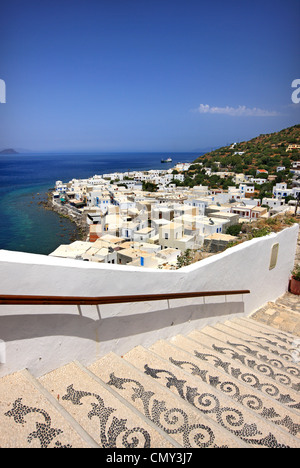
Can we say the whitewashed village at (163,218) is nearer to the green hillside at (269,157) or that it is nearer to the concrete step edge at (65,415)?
the green hillside at (269,157)

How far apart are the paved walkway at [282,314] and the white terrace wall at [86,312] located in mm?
1813

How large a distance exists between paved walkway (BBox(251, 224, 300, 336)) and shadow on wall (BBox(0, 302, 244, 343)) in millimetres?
2142

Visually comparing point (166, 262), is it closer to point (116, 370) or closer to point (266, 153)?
point (116, 370)

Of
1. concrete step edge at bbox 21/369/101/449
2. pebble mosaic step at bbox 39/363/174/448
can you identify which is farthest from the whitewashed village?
concrete step edge at bbox 21/369/101/449

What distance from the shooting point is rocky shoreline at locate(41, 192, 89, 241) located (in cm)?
3479

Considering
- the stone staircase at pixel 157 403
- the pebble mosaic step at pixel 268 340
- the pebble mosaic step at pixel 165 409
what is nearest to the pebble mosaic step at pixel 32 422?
the stone staircase at pixel 157 403

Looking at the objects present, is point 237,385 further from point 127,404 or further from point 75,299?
point 75,299

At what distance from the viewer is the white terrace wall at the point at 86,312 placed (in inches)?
69.6

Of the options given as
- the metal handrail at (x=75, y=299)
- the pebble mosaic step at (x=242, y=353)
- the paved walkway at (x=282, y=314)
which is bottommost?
the paved walkway at (x=282, y=314)

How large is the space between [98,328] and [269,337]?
8.57ft

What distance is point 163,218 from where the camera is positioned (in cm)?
3350

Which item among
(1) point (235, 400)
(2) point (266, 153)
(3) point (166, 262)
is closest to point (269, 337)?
(1) point (235, 400)

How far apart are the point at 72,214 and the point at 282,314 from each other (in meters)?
41.7

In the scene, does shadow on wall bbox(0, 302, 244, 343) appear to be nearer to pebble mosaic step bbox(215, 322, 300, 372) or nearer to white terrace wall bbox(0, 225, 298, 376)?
white terrace wall bbox(0, 225, 298, 376)
